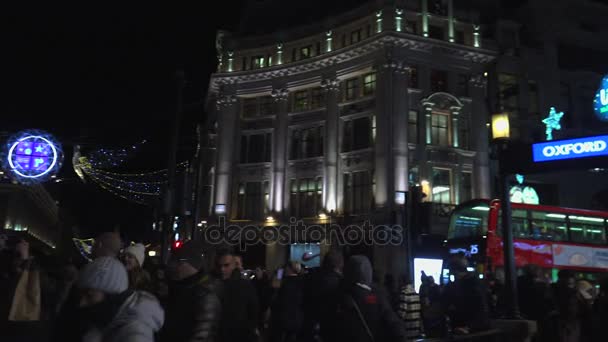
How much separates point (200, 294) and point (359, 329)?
50.6 inches

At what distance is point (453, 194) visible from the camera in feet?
97.7

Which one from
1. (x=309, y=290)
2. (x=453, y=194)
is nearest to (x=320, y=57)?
(x=453, y=194)

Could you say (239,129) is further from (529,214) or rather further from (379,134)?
(529,214)

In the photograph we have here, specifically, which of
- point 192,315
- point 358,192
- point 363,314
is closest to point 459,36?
point 358,192

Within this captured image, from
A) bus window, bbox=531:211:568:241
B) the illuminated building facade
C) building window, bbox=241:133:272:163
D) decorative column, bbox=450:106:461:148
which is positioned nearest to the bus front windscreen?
bus window, bbox=531:211:568:241

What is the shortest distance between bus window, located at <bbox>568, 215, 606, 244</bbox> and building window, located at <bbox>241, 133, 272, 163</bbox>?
2052 centimetres

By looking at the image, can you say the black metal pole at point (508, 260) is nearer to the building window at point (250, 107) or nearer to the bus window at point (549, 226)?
the bus window at point (549, 226)

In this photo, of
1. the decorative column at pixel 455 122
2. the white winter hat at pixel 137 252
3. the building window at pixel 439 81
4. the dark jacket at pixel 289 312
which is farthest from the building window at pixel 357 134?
the dark jacket at pixel 289 312

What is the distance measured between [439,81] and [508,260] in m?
24.0

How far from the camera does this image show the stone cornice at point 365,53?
30.0m

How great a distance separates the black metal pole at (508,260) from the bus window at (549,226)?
8.81 metres

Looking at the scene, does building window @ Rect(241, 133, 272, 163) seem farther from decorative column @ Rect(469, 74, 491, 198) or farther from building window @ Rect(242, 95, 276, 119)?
decorative column @ Rect(469, 74, 491, 198)

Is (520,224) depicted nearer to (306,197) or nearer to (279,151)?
(306,197)

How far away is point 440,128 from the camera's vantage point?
3084 cm
